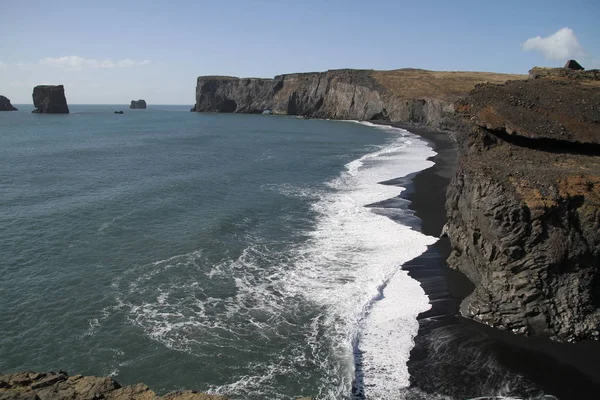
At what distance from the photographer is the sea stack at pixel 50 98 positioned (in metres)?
152

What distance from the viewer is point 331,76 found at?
133375mm

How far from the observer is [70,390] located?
8.76m

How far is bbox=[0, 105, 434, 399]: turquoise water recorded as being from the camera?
14461 mm

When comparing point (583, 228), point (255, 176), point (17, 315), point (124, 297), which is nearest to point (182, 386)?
point (124, 297)

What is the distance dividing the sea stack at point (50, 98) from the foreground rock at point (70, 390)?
16946 centimetres

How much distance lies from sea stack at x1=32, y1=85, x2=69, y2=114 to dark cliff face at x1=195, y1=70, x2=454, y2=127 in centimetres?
4937

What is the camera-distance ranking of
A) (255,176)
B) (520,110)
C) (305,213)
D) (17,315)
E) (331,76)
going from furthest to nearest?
(331,76), (255,176), (305,213), (520,110), (17,315)

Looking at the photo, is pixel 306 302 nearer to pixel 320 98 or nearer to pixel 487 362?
pixel 487 362

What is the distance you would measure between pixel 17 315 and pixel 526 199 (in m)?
20.8

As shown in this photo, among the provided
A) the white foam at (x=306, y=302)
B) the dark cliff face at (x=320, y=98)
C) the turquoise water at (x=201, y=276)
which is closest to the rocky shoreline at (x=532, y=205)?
the white foam at (x=306, y=302)

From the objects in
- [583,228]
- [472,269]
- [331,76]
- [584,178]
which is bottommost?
[472,269]

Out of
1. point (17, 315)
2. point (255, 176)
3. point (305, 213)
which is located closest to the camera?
point (17, 315)

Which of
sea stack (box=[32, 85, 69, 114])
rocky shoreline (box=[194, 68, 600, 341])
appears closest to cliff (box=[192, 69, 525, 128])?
sea stack (box=[32, 85, 69, 114])

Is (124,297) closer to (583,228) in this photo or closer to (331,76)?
(583,228)
